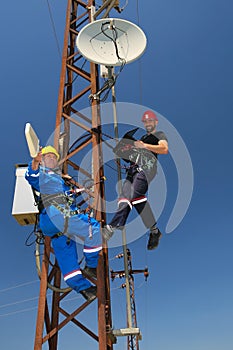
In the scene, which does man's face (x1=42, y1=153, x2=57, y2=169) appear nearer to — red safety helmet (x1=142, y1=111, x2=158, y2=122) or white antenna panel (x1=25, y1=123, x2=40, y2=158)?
white antenna panel (x1=25, y1=123, x2=40, y2=158)

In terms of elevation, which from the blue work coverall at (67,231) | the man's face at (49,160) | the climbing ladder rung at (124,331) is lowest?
the climbing ladder rung at (124,331)

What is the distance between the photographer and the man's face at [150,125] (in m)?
5.94

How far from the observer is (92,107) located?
6.88 meters

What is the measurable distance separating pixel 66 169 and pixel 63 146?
18.3 inches

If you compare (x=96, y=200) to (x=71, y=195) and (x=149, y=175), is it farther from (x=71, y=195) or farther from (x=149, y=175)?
(x=149, y=175)

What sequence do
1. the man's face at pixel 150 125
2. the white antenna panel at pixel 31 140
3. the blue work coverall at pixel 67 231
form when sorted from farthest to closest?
the man's face at pixel 150 125 → the blue work coverall at pixel 67 231 → the white antenna panel at pixel 31 140

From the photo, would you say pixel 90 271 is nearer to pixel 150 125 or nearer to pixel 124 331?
pixel 124 331

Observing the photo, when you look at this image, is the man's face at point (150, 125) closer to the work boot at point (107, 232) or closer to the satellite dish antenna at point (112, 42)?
the satellite dish antenna at point (112, 42)

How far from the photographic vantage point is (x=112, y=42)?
20.8 ft

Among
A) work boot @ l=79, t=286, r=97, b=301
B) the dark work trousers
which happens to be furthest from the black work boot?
the dark work trousers

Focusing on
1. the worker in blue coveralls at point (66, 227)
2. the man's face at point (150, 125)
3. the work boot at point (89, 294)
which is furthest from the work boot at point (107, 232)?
the man's face at point (150, 125)

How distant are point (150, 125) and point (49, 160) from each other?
172cm

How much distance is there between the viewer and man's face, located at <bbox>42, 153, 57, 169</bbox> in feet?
18.3

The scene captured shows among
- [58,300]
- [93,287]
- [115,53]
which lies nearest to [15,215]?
[58,300]
